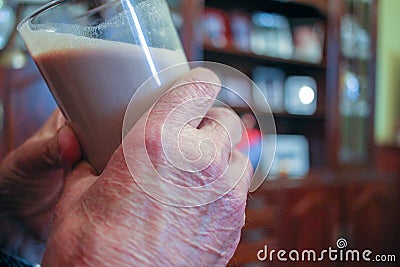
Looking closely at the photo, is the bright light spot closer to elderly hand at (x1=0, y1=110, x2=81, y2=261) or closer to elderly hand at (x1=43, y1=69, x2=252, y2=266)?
elderly hand at (x1=0, y1=110, x2=81, y2=261)

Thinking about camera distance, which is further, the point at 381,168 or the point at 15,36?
the point at 381,168

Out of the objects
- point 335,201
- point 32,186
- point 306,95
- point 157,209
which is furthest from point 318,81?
point 157,209

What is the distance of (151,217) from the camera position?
0.23 metres

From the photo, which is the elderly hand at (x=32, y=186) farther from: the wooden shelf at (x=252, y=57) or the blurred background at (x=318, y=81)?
the wooden shelf at (x=252, y=57)

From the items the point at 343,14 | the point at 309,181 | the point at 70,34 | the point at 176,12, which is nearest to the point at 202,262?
the point at 70,34

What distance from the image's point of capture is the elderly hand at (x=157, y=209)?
0.23 meters

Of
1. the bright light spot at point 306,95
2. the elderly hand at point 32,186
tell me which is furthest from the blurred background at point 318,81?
the elderly hand at point 32,186

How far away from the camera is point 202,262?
24cm

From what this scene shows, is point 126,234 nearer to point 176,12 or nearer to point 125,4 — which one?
point 125,4

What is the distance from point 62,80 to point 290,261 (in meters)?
0.18

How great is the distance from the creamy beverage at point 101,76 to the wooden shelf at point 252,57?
98 centimetres

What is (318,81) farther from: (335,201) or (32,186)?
(32,186)

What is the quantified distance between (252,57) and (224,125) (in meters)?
1.20

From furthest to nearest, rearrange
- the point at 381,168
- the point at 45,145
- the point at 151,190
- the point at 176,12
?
the point at 381,168 < the point at 176,12 < the point at 45,145 < the point at 151,190
